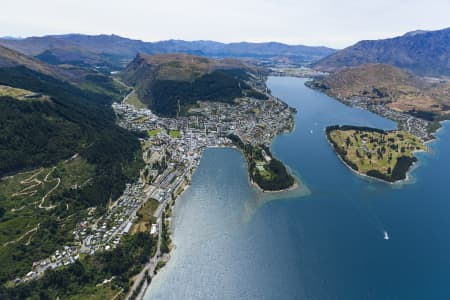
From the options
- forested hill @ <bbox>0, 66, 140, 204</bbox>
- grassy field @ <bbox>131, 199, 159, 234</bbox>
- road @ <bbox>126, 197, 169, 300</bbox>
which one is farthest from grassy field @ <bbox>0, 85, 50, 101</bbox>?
road @ <bbox>126, 197, 169, 300</bbox>

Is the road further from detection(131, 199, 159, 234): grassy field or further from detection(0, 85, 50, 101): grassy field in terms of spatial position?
detection(0, 85, 50, 101): grassy field

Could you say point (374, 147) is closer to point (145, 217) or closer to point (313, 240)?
point (313, 240)

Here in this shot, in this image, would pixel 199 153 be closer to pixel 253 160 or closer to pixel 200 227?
pixel 253 160

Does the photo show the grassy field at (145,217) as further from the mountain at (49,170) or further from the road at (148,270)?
the mountain at (49,170)

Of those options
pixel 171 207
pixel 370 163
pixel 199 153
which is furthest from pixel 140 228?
pixel 370 163

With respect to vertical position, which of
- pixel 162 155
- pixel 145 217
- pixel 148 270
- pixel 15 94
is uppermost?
pixel 15 94

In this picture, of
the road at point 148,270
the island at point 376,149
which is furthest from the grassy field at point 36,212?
the island at point 376,149

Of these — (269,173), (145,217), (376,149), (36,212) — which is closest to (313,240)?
(269,173)

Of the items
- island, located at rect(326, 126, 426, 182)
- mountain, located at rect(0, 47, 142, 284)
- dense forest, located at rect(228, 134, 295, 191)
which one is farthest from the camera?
island, located at rect(326, 126, 426, 182)
